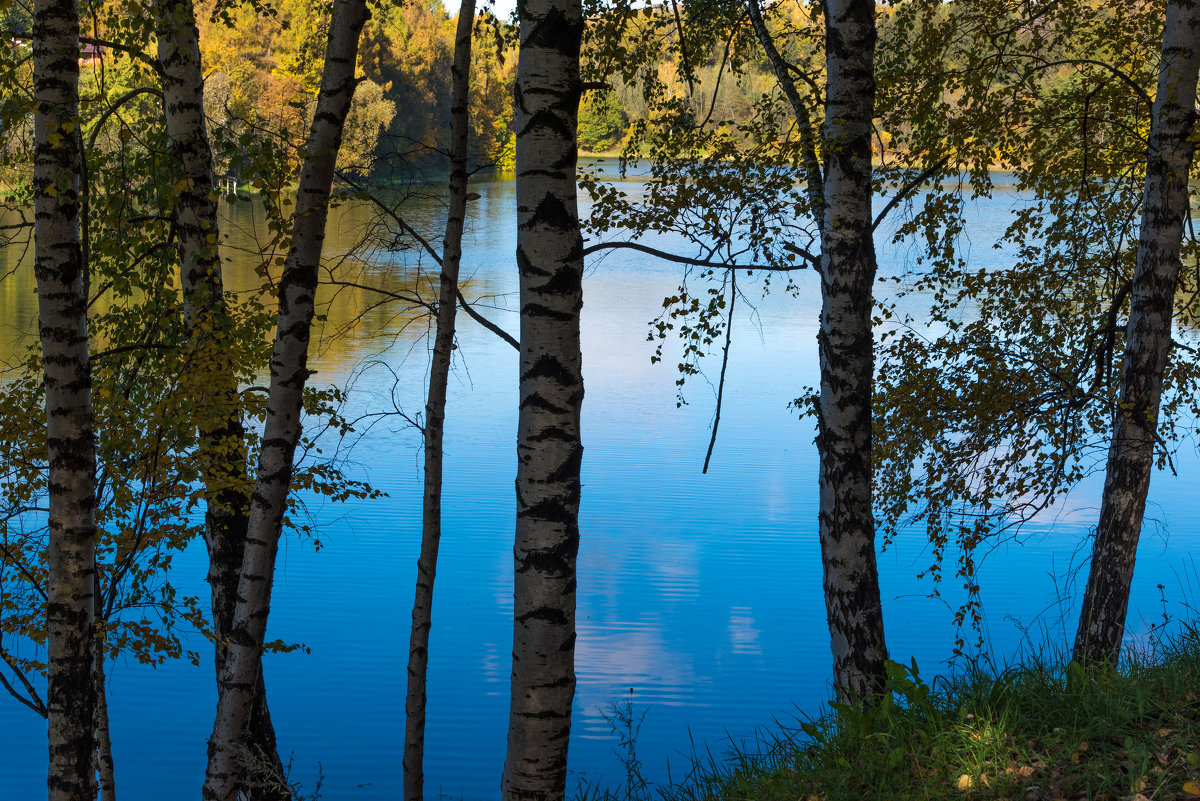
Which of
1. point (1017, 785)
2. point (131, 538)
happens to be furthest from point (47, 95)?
point (1017, 785)

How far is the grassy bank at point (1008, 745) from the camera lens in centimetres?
329

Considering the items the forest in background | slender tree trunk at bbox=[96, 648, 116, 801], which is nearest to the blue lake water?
the forest in background

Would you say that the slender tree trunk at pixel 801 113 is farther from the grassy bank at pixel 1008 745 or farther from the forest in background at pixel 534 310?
the grassy bank at pixel 1008 745

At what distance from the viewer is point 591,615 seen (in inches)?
563

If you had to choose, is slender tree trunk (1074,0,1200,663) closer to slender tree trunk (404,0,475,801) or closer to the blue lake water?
the blue lake water

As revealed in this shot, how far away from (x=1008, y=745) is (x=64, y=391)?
4.25m

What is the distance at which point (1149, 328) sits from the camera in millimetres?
7203

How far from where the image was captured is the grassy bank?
129 inches

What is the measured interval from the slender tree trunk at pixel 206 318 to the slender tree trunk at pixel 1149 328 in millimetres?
6206

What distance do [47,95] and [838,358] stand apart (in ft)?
13.5

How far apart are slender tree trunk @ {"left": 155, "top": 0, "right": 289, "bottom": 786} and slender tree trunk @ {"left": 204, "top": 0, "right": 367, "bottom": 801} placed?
4.75ft

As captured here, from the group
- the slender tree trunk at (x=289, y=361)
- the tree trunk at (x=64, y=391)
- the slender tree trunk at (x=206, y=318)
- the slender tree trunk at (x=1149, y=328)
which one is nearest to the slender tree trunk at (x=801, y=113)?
the slender tree trunk at (x=1149, y=328)

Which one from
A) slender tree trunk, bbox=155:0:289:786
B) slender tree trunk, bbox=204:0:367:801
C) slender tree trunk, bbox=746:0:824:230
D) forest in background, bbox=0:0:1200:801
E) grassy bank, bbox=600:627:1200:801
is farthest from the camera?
slender tree trunk, bbox=746:0:824:230

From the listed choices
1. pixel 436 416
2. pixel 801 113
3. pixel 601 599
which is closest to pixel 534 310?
pixel 436 416
